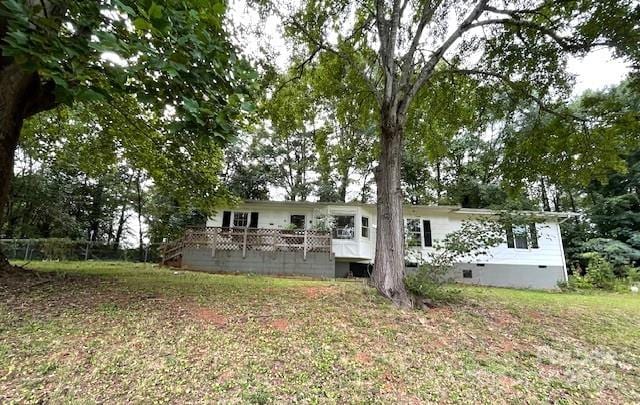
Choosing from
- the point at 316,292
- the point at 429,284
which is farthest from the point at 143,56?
the point at 429,284

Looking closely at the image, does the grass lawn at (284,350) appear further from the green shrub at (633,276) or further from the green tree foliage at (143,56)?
the green shrub at (633,276)

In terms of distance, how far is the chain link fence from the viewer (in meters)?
13.4

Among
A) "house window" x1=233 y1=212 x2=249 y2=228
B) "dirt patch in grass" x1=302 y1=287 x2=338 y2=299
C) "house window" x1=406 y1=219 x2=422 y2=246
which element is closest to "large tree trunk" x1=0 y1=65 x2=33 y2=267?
"dirt patch in grass" x1=302 y1=287 x2=338 y2=299

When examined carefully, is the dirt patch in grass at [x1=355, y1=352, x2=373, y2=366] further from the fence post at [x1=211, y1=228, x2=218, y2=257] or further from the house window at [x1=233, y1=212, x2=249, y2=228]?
the house window at [x1=233, y1=212, x2=249, y2=228]

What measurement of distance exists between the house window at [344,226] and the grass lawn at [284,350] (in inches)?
306

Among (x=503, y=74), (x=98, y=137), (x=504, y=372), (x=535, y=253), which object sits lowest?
(x=504, y=372)

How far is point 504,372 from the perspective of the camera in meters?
3.54

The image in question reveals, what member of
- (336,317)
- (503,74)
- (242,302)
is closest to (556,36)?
(503,74)

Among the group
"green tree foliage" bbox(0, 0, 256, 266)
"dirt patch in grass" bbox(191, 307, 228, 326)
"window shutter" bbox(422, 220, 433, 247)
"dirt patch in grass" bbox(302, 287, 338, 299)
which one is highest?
"green tree foliage" bbox(0, 0, 256, 266)

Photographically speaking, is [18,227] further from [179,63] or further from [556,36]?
[556,36]

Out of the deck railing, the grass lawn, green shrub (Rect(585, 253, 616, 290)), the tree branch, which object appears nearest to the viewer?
the grass lawn

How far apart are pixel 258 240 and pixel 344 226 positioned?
384cm

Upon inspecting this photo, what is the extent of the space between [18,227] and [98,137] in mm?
13582

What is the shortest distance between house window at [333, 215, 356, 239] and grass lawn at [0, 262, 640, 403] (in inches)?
306
